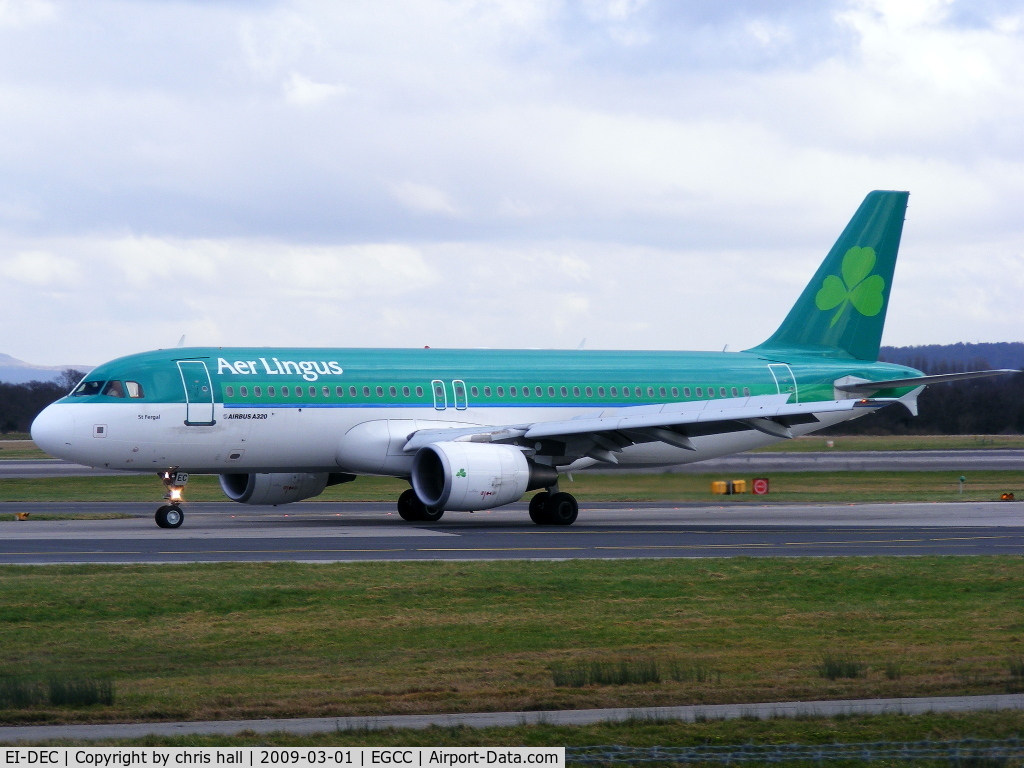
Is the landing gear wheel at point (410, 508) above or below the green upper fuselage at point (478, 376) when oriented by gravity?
below

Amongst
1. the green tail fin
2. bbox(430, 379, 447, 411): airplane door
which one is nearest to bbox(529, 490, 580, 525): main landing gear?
bbox(430, 379, 447, 411): airplane door

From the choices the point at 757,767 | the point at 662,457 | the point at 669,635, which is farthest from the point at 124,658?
the point at 662,457

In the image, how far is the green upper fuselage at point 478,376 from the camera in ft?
114

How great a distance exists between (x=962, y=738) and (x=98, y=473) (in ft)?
186

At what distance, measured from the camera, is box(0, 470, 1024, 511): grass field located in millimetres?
39531

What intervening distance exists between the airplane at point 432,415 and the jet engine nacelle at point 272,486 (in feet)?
0.14

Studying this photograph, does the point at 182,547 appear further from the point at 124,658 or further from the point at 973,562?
the point at 973,562

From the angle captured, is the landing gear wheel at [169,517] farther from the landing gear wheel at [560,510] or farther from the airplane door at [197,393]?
the landing gear wheel at [560,510]

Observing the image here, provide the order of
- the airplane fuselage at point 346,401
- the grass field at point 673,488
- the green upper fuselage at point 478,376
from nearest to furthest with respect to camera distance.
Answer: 1. the airplane fuselage at point 346,401
2. the green upper fuselage at point 478,376
3. the grass field at point 673,488

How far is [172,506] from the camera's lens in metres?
33.7

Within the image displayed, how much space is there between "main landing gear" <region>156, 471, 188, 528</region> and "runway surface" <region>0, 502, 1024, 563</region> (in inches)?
17.5

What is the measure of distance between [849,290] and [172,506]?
2251 centimetres

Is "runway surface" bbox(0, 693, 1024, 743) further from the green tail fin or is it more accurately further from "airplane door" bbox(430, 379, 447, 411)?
the green tail fin
